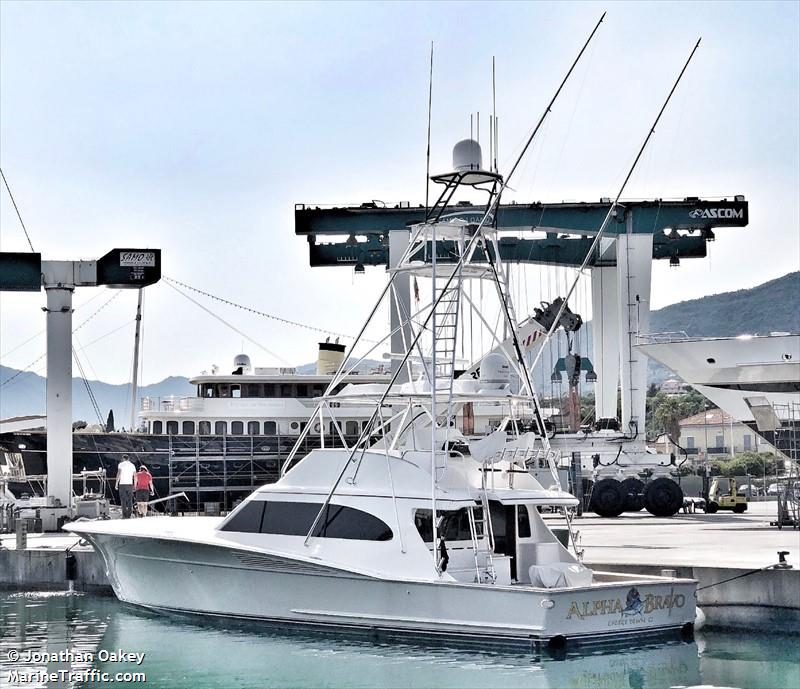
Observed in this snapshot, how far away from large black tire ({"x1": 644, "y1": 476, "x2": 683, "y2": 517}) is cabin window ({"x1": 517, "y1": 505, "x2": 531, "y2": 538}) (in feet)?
62.8

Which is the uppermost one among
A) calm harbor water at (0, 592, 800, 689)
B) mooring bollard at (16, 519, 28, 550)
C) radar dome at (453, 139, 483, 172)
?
radar dome at (453, 139, 483, 172)

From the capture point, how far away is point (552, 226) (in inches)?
1439

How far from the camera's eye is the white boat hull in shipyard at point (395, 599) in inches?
556

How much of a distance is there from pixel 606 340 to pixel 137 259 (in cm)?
1972

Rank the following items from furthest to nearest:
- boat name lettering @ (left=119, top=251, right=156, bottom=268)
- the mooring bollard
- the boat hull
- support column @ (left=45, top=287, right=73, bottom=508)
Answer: boat name lettering @ (left=119, top=251, right=156, bottom=268) < support column @ (left=45, top=287, right=73, bottom=508) < the mooring bollard < the boat hull

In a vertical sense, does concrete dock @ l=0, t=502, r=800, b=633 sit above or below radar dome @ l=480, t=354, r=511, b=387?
below

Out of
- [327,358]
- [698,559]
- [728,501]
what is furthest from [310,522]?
[327,358]

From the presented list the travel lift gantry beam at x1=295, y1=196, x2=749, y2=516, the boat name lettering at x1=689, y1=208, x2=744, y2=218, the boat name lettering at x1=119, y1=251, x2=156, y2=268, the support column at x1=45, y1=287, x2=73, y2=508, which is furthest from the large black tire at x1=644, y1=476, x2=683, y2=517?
the support column at x1=45, y1=287, x2=73, y2=508

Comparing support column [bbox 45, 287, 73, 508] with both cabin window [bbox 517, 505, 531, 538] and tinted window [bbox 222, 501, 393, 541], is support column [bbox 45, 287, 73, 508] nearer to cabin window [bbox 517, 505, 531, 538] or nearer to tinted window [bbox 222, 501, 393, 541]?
tinted window [bbox 222, 501, 393, 541]

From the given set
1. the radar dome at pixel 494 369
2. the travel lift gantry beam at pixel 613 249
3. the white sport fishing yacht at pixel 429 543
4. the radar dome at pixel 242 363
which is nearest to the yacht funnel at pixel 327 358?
the radar dome at pixel 242 363

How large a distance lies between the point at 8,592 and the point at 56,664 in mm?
6833

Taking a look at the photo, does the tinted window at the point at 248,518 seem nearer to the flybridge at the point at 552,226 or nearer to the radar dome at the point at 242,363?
the flybridge at the point at 552,226

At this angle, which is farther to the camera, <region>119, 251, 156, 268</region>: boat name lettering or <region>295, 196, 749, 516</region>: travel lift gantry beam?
<region>295, 196, 749, 516</region>: travel lift gantry beam

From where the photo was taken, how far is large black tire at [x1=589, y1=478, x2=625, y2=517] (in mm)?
34781
